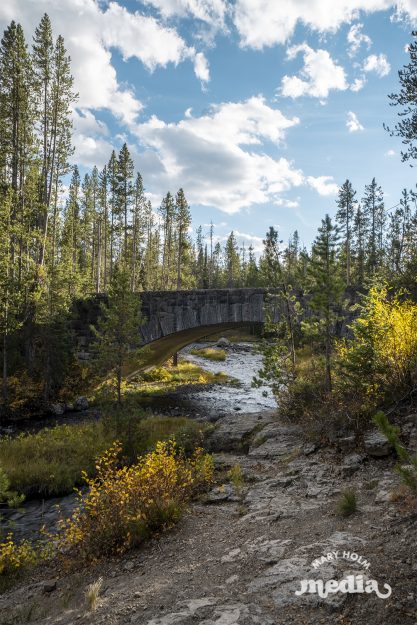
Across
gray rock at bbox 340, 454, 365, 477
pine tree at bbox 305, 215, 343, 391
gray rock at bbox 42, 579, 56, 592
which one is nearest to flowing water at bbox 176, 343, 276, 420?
pine tree at bbox 305, 215, 343, 391

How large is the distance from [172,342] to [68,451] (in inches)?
627

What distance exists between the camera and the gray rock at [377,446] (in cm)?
800

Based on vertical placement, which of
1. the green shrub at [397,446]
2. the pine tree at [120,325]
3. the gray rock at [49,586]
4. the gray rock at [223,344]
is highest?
the pine tree at [120,325]

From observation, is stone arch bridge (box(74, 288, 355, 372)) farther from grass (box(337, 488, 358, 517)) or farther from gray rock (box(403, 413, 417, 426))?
grass (box(337, 488, 358, 517))

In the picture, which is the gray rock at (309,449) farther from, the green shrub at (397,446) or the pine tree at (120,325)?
the pine tree at (120,325)

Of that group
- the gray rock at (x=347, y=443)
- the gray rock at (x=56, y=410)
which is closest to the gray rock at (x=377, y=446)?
the gray rock at (x=347, y=443)

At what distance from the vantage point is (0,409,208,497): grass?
12.1 meters

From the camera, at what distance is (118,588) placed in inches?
210

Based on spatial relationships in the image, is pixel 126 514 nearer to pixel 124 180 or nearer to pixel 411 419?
pixel 411 419

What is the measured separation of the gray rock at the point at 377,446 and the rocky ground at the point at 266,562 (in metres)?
0.03

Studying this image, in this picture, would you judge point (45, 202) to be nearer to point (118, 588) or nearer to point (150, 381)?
point (150, 381)

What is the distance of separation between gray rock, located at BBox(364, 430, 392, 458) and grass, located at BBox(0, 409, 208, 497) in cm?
615

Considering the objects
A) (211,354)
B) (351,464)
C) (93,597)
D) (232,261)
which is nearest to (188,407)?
(351,464)

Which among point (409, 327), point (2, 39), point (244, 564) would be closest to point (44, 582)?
point (244, 564)
